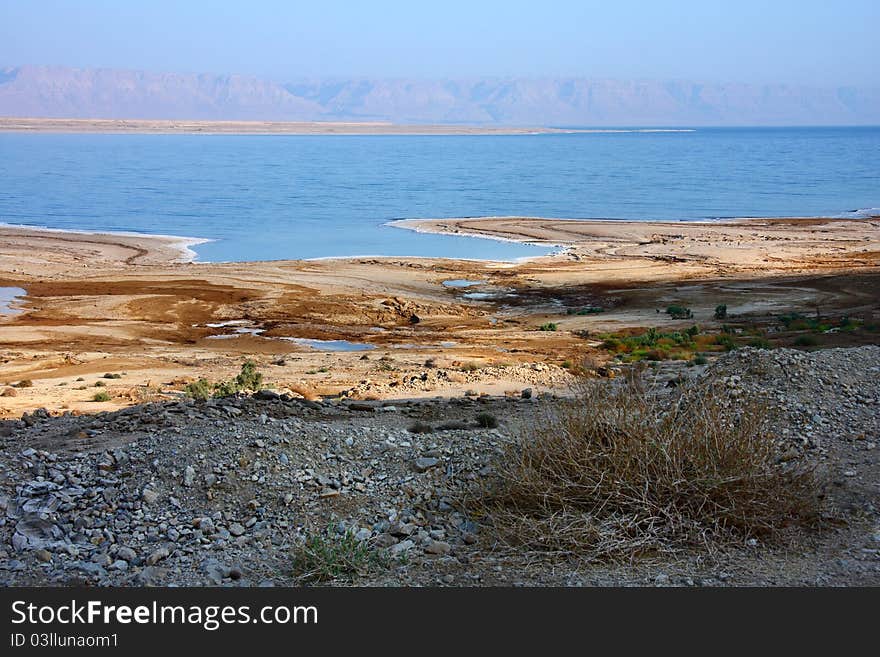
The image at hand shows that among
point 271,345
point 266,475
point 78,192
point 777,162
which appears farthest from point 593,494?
point 777,162

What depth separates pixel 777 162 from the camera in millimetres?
96250

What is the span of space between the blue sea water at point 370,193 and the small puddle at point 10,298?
29.8 ft

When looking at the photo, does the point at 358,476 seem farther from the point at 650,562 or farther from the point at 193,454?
the point at 650,562

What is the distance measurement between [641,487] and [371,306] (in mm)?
17758

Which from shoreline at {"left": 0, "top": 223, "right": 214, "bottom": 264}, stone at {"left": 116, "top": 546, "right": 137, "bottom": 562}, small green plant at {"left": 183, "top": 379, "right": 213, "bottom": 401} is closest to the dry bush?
stone at {"left": 116, "top": 546, "right": 137, "bottom": 562}

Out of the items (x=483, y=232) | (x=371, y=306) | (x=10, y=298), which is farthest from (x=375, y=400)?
(x=483, y=232)

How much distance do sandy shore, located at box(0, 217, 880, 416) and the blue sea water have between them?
16.1 ft

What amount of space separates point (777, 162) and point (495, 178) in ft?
127

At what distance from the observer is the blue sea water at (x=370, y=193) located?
4197cm

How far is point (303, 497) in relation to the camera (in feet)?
25.3

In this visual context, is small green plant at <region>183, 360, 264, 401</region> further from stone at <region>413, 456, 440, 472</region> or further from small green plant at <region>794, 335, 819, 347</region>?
small green plant at <region>794, 335, 819, 347</region>

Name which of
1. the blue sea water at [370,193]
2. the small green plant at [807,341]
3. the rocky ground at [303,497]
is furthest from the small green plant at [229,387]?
the blue sea water at [370,193]

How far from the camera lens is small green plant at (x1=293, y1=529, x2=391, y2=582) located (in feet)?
21.2

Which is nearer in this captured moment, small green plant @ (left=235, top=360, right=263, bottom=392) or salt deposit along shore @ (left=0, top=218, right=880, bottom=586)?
salt deposit along shore @ (left=0, top=218, right=880, bottom=586)
